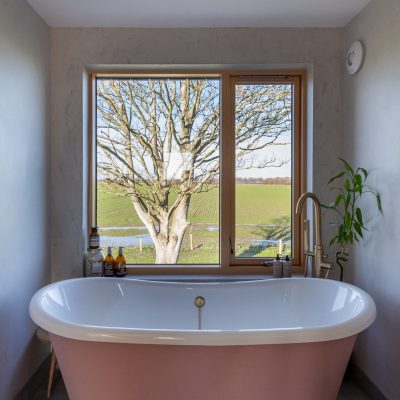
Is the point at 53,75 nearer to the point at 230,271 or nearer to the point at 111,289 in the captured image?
the point at 111,289

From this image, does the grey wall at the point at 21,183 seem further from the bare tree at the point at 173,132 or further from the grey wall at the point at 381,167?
the grey wall at the point at 381,167

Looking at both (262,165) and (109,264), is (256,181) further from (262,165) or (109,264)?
(109,264)

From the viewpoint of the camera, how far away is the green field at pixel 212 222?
7.40 feet

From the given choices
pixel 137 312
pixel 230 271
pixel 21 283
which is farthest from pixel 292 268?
pixel 21 283

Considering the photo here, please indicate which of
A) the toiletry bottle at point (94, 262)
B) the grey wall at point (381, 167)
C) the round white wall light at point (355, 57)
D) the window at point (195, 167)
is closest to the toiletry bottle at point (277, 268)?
the window at point (195, 167)

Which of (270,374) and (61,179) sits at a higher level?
(61,179)

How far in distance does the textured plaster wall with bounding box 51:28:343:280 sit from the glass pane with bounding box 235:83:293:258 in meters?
0.19

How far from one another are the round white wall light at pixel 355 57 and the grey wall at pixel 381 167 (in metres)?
0.03

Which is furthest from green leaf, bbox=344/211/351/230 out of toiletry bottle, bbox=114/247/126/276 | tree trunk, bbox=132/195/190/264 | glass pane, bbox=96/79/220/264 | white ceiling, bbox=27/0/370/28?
toiletry bottle, bbox=114/247/126/276

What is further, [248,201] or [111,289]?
[248,201]

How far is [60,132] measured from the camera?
83.3 inches

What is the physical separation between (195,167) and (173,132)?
28cm

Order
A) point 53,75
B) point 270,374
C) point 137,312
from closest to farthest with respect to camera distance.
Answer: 1. point 270,374
2. point 137,312
3. point 53,75

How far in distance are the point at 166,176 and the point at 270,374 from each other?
1388 millimetres
